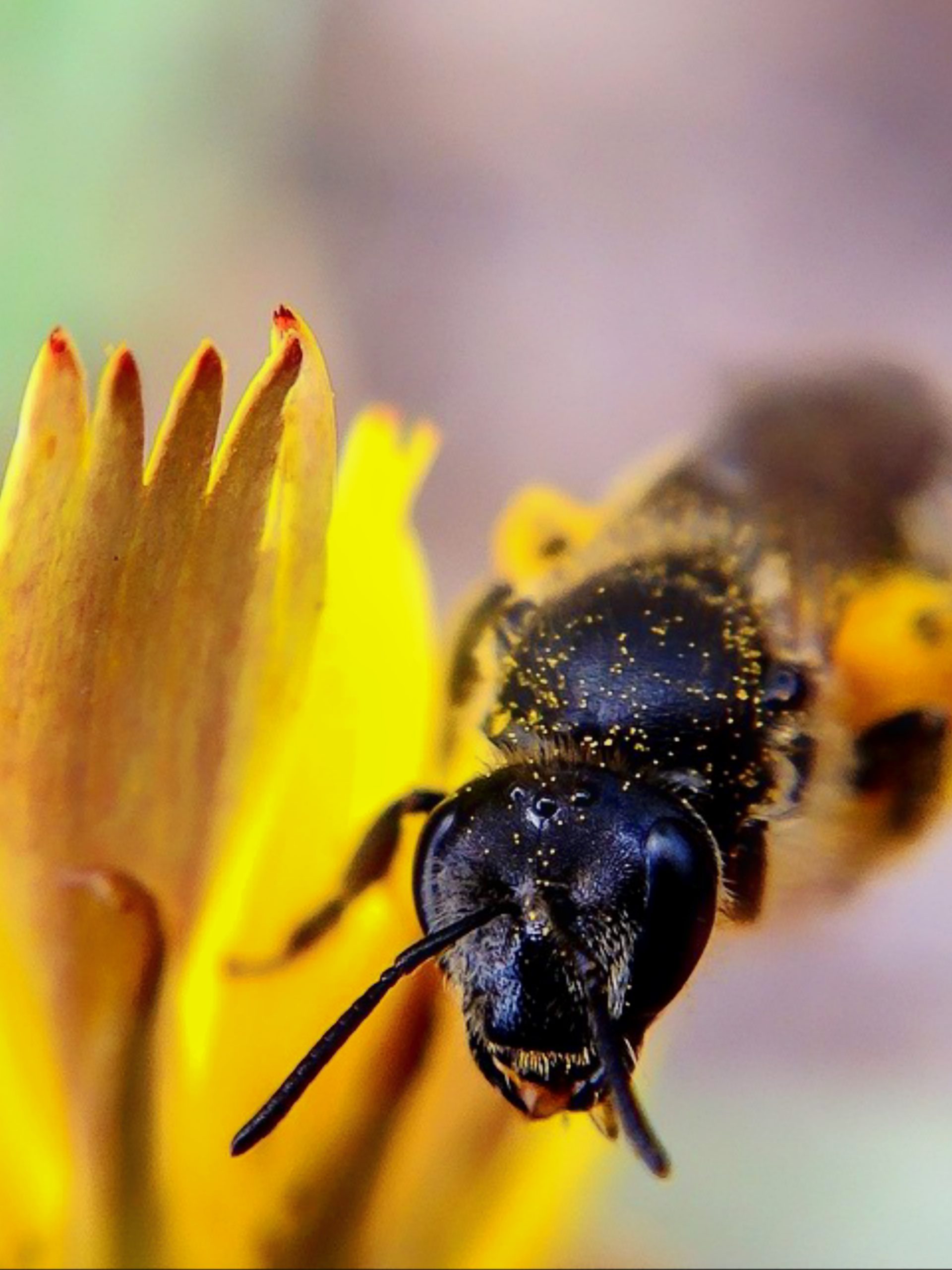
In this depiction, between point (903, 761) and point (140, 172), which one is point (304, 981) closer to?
point (903, 761)

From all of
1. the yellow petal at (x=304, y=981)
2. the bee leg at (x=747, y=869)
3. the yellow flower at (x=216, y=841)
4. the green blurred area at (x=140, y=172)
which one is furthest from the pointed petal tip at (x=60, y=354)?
the green blurred area at (x=140, y=172)

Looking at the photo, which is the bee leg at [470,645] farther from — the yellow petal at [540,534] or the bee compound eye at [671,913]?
the bee compound eye at [671,913]

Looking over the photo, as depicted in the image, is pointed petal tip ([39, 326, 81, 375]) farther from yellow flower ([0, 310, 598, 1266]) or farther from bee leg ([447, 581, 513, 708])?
bee leg ([447, 581, 513, 708])

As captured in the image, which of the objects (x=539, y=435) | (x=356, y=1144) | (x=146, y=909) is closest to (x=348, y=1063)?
(x=356, y=1144)

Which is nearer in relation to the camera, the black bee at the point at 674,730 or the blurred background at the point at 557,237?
the black bee at the point at 674,730

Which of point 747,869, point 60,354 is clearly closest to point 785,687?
point 747,869

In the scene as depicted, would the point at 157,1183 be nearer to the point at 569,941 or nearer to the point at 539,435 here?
the point at 569,941
